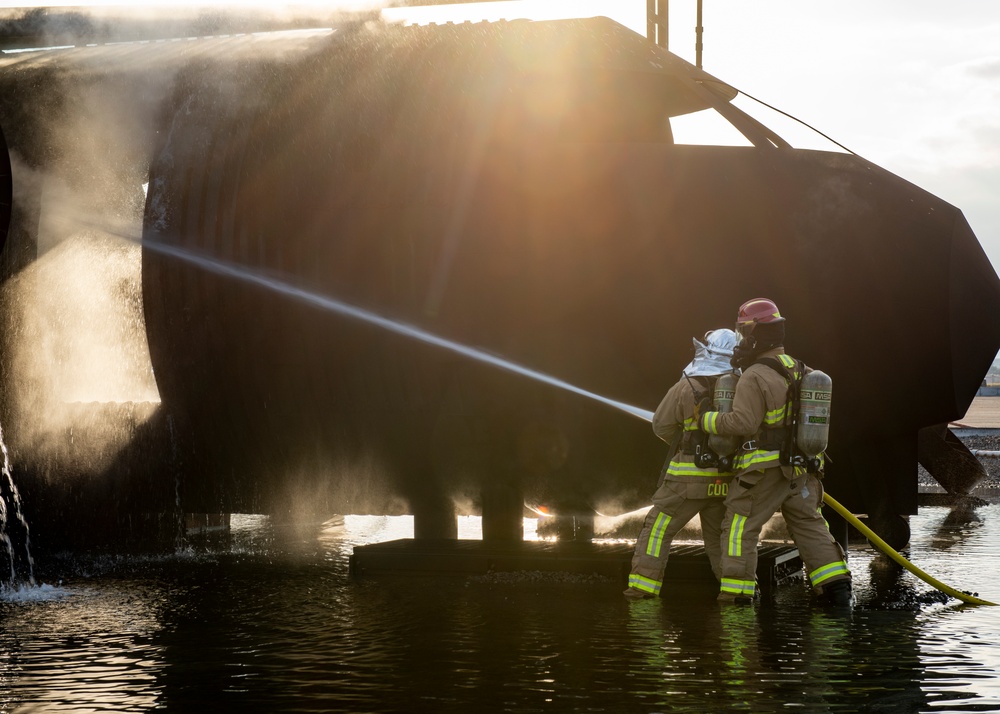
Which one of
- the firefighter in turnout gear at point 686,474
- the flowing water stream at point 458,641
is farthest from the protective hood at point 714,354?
the flowing water stream at point 458,641

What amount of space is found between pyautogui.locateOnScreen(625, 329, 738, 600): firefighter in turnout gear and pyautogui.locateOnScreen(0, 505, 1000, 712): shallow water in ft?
0.86

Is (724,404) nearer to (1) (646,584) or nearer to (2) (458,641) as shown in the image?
(1) (646,584)

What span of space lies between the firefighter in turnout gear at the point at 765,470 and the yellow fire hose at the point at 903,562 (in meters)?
0.27

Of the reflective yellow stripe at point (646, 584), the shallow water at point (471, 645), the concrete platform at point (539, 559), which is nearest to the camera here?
the shallow water at point (471, 645)

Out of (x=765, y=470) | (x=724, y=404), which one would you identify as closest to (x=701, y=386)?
(x=724, y=404)

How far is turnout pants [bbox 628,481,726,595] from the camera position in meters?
7.43

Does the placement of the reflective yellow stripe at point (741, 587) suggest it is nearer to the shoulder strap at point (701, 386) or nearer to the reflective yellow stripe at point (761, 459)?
the reflective yellow stripe at point (761, 459)

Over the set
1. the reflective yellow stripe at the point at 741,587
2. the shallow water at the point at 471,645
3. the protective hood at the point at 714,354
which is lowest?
the shallow water at the point at 471,645

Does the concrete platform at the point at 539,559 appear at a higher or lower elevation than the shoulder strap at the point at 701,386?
lower

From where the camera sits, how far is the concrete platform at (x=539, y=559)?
782 centimetres

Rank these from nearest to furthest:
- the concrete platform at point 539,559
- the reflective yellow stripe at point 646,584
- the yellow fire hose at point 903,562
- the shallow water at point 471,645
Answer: the shallow water at point 471,645 < the yellow fire hose at point 903,562 < the reflective yellow stripe at point 646,584 < the concrete platform at point 539,559

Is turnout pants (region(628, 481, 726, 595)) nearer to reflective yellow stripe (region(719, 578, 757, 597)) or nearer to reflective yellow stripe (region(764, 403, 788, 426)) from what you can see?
reflective yellow stripe (region(719, 578, 757, 597))

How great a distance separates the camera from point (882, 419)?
25.0 ft

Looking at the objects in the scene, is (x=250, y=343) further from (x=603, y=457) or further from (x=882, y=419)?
(x=882, y=419)
